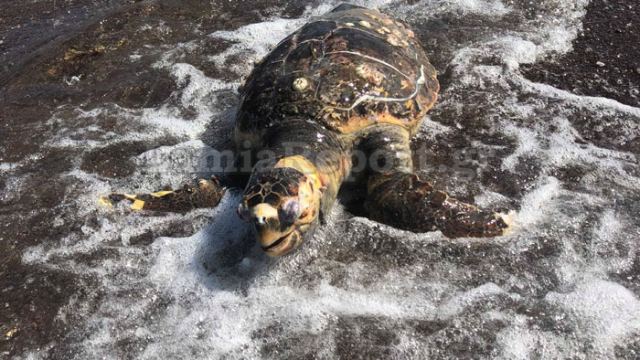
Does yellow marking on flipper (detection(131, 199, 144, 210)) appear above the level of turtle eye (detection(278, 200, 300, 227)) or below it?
below

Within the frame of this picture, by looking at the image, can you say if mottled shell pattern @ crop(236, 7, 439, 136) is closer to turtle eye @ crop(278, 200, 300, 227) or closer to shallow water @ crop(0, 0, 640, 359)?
shallow water @ crop(0, 0, 640, 359)

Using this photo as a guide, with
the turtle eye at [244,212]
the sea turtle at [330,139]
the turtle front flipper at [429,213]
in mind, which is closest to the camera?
the turtle eye at [244,212]

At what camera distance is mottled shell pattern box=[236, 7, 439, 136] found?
3564 mm

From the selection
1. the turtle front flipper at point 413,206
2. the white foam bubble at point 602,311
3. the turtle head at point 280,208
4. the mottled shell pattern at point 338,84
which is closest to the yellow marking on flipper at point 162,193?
the mottled shell pattern at point 338,84

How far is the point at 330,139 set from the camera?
3496 millimetres

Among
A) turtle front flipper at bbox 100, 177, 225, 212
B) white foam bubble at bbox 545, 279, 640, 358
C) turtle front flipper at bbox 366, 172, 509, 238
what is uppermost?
turtle front flipper at bbox 366, 172, 509, 238

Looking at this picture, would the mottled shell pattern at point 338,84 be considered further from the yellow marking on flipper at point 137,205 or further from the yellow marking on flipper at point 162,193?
the yellow marking on flipper at point 137,205

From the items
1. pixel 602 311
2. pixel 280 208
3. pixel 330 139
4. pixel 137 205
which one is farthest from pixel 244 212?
pixel 602 311

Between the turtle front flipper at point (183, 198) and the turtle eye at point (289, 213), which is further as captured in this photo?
the turtle front flipper at point (183, 198)

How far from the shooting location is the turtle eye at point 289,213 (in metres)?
2.71

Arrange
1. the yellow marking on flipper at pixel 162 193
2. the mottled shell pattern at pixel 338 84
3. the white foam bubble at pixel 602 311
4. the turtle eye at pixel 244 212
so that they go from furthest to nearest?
the yellow marking on flipper at pixel 162 193
the mottled shell pattern at pixel 338 84
the turtle eye at pixel 244 212
the white foam bubble at pixel 602 311

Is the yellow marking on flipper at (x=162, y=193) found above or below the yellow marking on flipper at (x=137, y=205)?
above

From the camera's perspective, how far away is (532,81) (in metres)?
4.69

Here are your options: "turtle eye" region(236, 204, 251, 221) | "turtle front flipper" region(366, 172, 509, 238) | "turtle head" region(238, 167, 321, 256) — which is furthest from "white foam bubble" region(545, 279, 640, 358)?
"turtle eye" region(236, 204, 251, 221)
